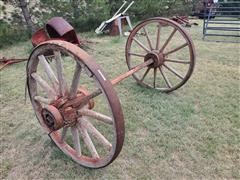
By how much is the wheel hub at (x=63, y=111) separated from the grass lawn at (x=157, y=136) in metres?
0.54

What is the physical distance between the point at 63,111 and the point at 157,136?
1.15 metres

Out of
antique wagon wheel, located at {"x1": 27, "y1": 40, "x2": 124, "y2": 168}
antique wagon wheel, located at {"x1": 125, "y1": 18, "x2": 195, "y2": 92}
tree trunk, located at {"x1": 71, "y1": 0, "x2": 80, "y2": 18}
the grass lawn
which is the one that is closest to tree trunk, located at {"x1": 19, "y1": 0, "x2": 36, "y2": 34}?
tree trunk, located at {"x1": 71, "y1": 0, "x2": 80, "y2": 18}

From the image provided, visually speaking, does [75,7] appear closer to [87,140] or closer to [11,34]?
[11,34]

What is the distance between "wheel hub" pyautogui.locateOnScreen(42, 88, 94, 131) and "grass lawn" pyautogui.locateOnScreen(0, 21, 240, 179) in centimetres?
54

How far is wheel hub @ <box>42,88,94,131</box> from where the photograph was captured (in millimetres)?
2174

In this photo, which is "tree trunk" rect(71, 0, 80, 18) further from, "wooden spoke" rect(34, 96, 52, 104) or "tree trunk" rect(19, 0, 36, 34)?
"wooden spoke" rect(34, 96, 52, 104)

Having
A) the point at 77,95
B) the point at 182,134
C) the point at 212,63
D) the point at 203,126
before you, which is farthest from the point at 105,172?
the point at 212,63

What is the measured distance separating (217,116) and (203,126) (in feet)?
0.93

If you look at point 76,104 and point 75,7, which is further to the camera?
point 75,7

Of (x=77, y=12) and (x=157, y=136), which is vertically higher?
(x=77, y=12)

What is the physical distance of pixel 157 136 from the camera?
9.50 ft

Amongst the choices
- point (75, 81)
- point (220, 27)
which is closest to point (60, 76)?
point (75, 81)

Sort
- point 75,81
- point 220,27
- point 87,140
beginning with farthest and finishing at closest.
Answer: point 220,27 < point 87,140 < point 75,81

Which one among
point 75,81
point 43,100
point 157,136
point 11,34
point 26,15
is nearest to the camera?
point 75,81
